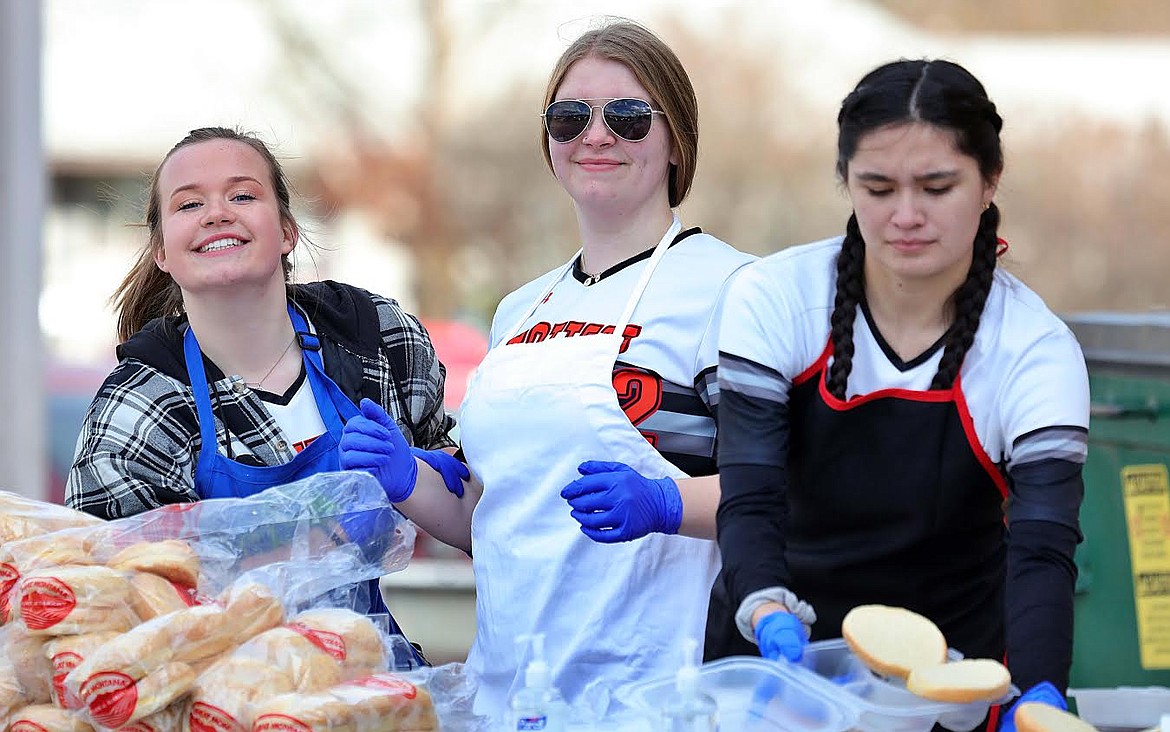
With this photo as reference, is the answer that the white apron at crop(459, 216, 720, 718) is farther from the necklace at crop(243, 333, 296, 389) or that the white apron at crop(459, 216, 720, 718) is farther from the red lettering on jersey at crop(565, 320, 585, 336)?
the necklace at crop(243, 333, 296, 389)

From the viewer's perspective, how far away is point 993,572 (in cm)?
175

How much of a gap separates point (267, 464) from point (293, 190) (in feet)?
1.88

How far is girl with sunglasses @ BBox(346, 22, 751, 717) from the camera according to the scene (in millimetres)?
1903

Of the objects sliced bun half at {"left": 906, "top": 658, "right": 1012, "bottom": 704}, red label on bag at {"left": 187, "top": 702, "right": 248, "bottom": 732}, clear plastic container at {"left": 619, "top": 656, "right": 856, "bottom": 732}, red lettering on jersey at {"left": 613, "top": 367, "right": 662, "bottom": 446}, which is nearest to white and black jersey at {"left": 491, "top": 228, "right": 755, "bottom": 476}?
red lettering on jersey at {"left": 613, "top": 367, "right": 662, "bottom": 446}

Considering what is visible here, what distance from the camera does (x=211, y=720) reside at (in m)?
1.53

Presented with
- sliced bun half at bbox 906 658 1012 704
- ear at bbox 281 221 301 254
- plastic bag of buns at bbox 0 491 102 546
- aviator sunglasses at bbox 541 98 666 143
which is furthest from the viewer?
ear at bbox 281 221 301 254

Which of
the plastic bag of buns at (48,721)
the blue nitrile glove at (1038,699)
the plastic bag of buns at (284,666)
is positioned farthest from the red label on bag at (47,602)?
the blue nitrile glove at (1038,699)

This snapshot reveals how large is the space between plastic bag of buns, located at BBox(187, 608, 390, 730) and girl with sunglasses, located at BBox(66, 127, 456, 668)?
0.26 meters

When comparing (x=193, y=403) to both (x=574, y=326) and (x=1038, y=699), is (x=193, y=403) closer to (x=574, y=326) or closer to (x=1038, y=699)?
(x=574, y=326)

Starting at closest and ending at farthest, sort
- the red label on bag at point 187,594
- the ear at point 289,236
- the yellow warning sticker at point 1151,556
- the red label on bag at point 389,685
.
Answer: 1. the red label on bag at point 389,685
2. the red label on bag at point 187,594
3. the ear at point 289,236
4. the yellow warning sticker at point 1151,556

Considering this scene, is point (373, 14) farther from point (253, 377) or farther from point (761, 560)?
point (761, 560)

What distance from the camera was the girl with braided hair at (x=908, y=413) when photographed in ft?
5.00

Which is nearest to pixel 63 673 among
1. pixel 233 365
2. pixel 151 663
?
pixel 151 663

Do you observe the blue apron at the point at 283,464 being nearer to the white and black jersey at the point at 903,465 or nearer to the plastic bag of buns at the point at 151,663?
the plastic bag of buns at the point at 151,663
